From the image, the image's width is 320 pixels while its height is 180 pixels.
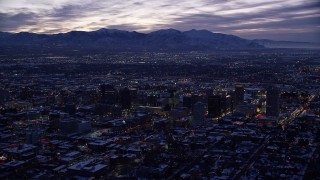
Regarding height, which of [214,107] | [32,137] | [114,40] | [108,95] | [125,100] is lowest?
[32,137]

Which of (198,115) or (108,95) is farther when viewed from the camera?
(108,95)

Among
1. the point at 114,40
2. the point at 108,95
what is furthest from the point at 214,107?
the point at 114,40

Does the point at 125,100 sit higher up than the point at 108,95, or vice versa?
the point at 108,95

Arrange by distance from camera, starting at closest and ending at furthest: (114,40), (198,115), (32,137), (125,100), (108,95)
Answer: (32,137) → (198,115) → (125,100) → (108,95) → (114,40)

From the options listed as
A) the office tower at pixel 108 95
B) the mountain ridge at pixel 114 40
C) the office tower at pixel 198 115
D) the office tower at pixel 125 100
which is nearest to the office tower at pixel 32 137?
the office tower at pixel 198 115

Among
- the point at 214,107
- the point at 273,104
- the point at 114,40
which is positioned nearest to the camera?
the point at 273,104

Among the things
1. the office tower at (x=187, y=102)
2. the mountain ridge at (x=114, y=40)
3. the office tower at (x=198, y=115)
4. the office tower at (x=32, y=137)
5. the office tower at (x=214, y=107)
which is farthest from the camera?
the mountain ridge at (x=114, y=40)

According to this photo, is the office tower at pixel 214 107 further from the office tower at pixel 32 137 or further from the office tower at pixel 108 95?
the office tower at pixel 32 137

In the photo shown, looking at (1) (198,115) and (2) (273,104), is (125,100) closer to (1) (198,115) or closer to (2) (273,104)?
(1) (198,115)

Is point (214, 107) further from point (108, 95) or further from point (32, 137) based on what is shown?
point (32, 137)

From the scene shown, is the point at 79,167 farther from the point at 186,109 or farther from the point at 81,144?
the point at 186,109
